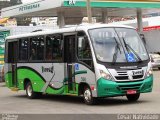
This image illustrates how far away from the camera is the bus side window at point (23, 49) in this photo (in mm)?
20139

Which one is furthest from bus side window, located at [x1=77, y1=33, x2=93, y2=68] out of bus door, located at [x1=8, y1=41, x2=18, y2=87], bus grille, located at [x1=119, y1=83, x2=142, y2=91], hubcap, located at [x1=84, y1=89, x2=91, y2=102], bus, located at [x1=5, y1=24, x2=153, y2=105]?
bus door, located at [x1=8, y1=41, x2=18, y2=87]

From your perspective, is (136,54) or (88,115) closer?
(88,115)

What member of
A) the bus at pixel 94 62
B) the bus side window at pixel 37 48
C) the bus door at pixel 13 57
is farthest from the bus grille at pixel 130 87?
the bus door at pixel 13 57

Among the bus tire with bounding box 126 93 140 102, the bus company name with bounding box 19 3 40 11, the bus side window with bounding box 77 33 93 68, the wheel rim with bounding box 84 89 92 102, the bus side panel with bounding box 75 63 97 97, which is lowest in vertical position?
the bus tire with bounding box 126 93 140 102

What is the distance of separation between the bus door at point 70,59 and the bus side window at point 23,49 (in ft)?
11.7

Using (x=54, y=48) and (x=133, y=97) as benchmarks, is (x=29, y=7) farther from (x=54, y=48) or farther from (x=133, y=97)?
(x=133, y=97)

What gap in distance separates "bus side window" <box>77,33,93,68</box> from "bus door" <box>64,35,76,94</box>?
1.35 ft

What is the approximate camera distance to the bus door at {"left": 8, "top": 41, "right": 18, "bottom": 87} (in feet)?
69.6

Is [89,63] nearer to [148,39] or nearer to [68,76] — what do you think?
[68,76]

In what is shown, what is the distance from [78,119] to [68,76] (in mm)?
4640

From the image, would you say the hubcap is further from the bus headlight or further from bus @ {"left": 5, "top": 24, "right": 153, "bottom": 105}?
the bus headlight

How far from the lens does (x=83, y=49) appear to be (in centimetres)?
1595

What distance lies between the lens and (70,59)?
54.8ft

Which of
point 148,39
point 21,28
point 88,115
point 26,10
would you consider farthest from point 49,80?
point 148,39
